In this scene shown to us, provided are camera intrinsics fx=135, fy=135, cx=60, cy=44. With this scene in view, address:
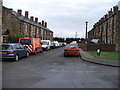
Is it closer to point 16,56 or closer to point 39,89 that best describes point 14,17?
point 16,56

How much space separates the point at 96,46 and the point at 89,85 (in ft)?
61.3

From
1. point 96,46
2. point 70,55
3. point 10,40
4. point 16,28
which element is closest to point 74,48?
point 70,55

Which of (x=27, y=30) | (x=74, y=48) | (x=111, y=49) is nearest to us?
(x=74, y=48)

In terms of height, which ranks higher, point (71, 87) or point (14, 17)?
point (14, 17)

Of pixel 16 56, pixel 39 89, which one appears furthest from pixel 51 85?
pixel 16 56

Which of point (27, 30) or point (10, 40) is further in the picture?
point (27, 30)

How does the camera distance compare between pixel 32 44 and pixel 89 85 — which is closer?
pixel 89 85

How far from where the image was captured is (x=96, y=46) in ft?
76.1

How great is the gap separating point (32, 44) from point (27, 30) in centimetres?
2214

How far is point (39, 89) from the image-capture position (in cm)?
473

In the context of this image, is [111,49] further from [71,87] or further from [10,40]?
[71,87]

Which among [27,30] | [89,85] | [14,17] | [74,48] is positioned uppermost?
[14,17]

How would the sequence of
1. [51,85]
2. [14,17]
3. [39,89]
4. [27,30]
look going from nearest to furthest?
[39,89] → [51,85] → [14,17] → [27,30]

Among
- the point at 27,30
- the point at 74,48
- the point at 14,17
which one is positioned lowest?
the point at 74,48
